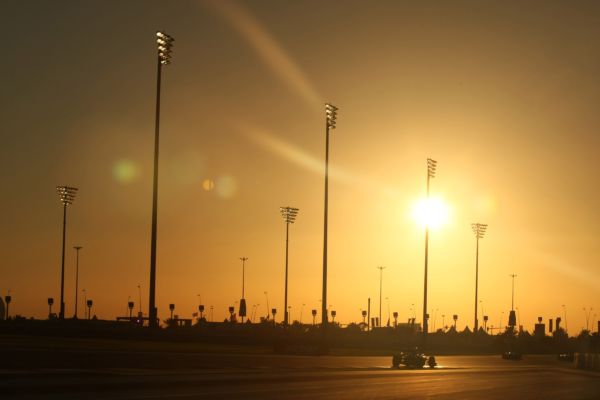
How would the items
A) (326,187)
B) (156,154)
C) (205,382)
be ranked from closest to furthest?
(205,382)
(156,154)
(326,187)

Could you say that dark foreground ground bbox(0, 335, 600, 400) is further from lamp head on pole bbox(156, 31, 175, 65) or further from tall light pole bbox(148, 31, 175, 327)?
lamp head on pole bbox(156, 31, 175, 65)

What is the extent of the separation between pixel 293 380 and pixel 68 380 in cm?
1009

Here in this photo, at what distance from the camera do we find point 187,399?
25.8 meters

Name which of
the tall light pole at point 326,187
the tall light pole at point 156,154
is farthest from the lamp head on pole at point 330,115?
the tall light pole at point 156,154

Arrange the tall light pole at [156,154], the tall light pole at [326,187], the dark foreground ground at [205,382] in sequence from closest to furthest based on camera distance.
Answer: the dark foreground ground at [205,382]
the tall light pole at [156,154]
the tall light pole at [326,187]

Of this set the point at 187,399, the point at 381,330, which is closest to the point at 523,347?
the point at 381,330

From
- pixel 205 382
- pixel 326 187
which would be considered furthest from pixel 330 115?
pixel 205 382

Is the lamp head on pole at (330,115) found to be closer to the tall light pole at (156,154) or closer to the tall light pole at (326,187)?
the tall light pole at (326,187)

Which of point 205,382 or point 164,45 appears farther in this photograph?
point 164,45

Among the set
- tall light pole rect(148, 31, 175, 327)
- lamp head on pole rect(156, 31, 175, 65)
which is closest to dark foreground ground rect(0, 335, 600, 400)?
tall light pole rect(148, 31, 175, 327)

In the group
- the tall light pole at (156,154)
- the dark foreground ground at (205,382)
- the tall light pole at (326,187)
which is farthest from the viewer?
the tall light pole at (326,187)

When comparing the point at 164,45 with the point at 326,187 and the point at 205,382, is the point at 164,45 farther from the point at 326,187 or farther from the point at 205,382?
the point at 205,382

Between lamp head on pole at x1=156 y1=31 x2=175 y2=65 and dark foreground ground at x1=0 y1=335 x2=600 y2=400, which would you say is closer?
dark foreground ground at x1=0 y1=335 x2=600 y2=400

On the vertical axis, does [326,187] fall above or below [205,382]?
above
